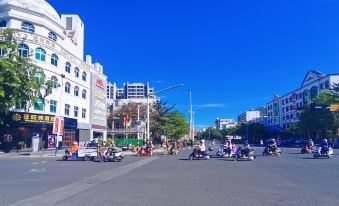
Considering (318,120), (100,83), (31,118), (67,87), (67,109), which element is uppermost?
(100,83)

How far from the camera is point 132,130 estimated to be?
3127 inches

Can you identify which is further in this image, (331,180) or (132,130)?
(132,130)

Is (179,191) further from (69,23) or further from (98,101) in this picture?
(98,101)

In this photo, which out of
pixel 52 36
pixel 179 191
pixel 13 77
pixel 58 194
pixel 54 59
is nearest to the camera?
pixel 58 194

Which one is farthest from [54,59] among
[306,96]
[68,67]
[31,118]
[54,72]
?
[306,96]

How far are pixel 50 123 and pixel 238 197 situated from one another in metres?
39.5

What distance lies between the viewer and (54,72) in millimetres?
46438

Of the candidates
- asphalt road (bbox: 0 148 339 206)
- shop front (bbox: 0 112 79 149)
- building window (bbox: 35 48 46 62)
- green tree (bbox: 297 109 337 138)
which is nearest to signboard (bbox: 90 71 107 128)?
shop front (bbox: 0 112 79 149)

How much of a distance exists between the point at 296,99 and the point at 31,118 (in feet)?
268

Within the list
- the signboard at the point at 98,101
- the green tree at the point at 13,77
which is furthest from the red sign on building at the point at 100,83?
the green tree at the point at 13,77

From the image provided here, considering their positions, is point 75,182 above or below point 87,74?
below

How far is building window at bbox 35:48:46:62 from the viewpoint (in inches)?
1707

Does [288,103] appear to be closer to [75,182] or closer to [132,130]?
[132,130]

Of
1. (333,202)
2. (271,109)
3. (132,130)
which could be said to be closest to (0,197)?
(333,202)
